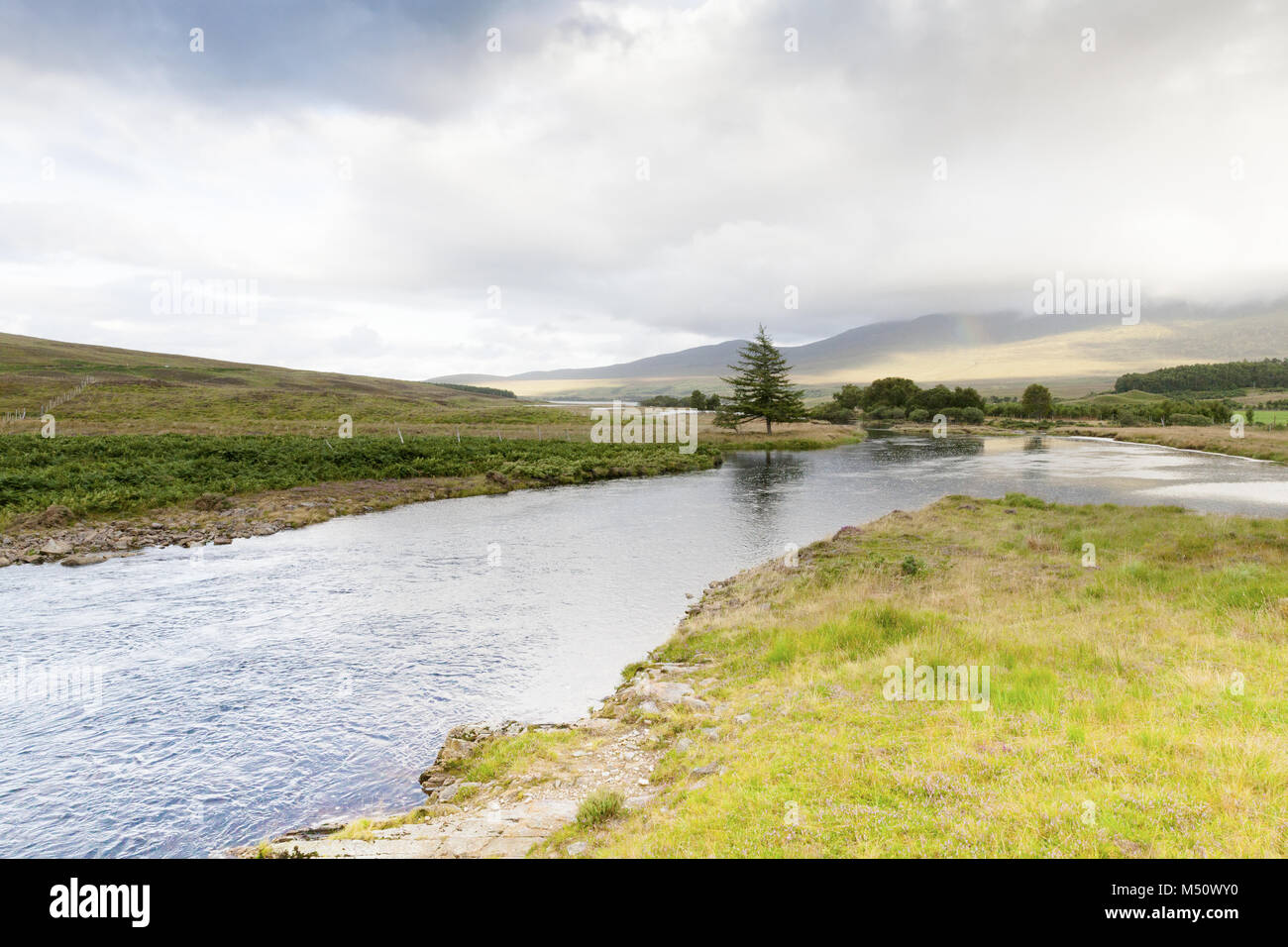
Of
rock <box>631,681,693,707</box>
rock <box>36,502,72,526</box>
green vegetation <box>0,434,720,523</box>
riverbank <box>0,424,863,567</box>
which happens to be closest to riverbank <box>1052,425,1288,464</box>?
green vegetation <box>0,434,720,523</box>

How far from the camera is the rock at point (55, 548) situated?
25.4 meters

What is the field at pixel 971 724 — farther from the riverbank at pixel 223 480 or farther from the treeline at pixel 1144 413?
the treeline at pixel 1144 413

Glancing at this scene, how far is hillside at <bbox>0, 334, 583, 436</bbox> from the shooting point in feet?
221

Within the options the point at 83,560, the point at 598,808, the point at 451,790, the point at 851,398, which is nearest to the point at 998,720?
the point at 598,808

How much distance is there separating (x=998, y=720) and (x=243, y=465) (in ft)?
153

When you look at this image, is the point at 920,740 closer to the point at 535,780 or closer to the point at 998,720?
the point at 998,720

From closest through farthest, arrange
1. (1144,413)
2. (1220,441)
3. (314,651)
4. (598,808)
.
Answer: (598,808) < (314,651) < (1220,441) < (1144,413)

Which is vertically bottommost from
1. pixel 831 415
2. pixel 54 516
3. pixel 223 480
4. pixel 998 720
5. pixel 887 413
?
pixel 998 720

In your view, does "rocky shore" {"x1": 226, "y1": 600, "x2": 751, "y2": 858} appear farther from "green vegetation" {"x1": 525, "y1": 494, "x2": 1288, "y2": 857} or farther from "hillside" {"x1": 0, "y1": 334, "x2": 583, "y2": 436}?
"hillside" {"x1": 0, "y1": 334, "x2": 583, "y2": 436}

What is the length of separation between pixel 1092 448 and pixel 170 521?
9343cm

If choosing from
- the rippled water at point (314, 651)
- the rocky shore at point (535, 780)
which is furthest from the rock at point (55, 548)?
the rocky shore at point (535, 780)

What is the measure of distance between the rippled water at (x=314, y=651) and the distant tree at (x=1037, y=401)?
10449cm

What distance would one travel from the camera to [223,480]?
124 feet
